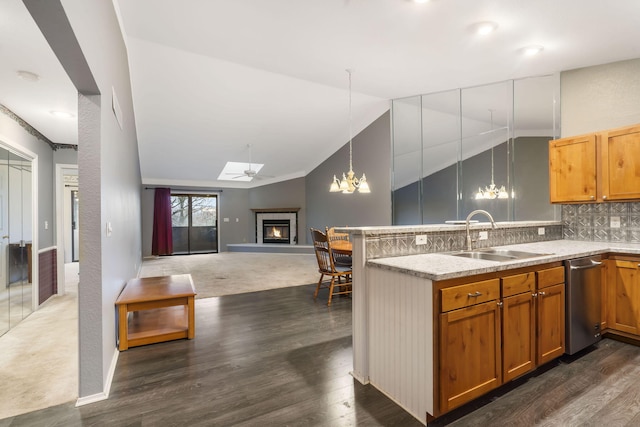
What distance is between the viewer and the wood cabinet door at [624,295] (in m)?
2.52

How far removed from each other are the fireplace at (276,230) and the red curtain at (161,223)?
2844mm

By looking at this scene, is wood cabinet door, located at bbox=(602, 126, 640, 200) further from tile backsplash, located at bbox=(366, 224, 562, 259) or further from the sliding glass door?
the sliding glass door

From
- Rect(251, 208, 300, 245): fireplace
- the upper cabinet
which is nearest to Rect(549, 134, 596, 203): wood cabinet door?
the upper cabinet

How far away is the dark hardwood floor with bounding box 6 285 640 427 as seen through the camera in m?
1.68

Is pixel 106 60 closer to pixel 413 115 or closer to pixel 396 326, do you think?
pixel 396 326


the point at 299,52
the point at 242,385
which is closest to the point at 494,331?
the point at 242,385

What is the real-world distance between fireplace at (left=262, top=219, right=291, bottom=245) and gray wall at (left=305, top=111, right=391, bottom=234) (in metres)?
1.07

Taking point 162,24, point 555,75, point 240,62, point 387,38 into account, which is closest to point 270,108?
point 240,62

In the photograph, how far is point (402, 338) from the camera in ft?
5.77

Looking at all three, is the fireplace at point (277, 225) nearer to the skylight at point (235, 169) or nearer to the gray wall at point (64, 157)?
the skylight at point (235, 169)

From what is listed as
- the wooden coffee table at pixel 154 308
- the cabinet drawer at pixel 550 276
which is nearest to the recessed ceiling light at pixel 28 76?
the wooden coffee table at pixel 154 308

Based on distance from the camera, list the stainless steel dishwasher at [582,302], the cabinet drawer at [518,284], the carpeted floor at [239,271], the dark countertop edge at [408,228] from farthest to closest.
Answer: the carpeted floor at [239,271], the stainless steel dishwasher at [582,302], the dark countertop edge at [408,228], the cabinet drawer at [518,284]

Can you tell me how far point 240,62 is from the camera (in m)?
3.93

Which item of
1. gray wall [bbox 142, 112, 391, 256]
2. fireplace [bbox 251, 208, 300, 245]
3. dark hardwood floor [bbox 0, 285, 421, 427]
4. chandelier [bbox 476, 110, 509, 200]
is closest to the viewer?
dark hardwood floor [bbox 0, 285, 421, 427]
